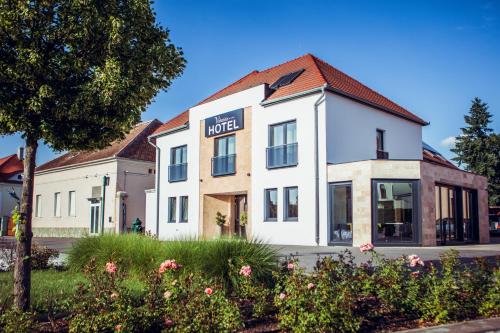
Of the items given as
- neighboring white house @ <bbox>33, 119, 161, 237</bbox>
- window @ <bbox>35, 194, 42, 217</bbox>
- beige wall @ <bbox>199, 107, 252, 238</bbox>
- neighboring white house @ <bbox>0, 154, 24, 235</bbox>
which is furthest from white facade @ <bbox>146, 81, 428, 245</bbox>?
neighboring white house @ <bbox>0, 154, 24, 235</bbox>

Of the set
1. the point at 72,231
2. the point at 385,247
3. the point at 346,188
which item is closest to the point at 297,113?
the point at 346,188

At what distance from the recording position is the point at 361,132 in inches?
814

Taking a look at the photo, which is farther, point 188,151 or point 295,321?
point 188,151

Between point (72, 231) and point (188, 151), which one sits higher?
point (188, 151)

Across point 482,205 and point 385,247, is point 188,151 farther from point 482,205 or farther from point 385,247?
point 482,205

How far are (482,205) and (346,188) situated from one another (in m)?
8.25

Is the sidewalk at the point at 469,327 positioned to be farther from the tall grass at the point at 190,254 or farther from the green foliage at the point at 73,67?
the green foliage at the point at 73,67

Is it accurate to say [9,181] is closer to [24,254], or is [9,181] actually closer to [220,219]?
[220,219]

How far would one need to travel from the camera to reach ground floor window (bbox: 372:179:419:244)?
16938 millimetres

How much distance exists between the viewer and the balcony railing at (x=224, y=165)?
22.5m

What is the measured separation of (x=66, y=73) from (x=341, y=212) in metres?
14.0

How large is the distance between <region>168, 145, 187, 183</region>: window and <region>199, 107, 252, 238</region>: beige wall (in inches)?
68.5

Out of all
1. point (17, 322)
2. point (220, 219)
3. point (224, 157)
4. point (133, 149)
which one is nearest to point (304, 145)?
point (224, 157)

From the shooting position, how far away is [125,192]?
29750 mm
